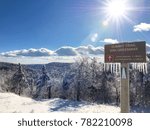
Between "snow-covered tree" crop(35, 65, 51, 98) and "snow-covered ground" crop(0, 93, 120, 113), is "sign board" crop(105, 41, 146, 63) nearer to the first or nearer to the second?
"snow-covered ground" crop(0, 93, 120, 113)

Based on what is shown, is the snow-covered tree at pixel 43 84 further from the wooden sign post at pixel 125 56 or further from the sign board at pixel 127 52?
the sign board at pixel 127 52

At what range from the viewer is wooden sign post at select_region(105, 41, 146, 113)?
1037 cm

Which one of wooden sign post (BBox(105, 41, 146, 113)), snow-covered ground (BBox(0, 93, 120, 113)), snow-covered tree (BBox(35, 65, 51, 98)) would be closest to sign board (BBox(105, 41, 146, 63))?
wooden sign post (BBox(105, 41, 146, 113))

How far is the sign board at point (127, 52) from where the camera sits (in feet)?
34.0

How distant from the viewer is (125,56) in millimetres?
10531

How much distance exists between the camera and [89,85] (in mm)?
44562

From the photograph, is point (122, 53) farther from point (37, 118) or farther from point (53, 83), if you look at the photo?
point (53, 83)

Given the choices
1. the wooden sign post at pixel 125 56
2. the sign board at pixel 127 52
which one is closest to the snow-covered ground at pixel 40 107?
the wooden sign post at pixel 125 56

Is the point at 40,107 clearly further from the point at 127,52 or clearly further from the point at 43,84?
the point at 43,84

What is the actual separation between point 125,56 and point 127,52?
0.17m

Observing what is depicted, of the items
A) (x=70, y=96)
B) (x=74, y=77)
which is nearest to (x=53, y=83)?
(x=70, y=96)

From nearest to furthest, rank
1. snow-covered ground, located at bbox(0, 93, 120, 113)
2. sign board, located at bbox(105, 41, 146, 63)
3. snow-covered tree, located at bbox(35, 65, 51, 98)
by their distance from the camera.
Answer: sign board, located at bbox(105, 41, 146, 63) → snow-covered ground, located at bbox(0, 93, 120, 113) → snow-covered tree, located at bbox(35, 65, 51, 98)

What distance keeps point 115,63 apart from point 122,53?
56 cm

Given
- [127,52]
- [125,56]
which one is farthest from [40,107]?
[127,52]
